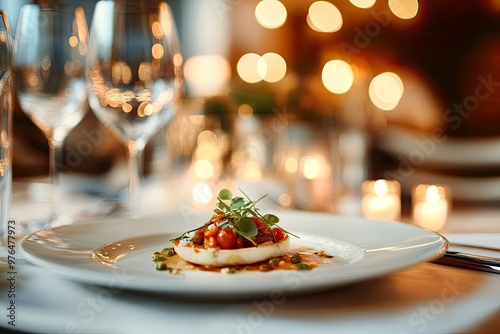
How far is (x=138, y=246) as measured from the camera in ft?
2.84

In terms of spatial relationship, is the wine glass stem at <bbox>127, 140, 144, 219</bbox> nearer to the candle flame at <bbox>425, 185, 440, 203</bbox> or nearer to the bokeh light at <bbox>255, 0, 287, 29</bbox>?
the candle flame at <bbox>425, 185, 440, 203</bbox>

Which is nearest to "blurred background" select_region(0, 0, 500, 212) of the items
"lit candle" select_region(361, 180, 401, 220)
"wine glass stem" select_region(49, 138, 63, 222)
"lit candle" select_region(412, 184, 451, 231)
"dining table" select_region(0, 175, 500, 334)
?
"lit candle" select_region(361, 180, 401, 220)

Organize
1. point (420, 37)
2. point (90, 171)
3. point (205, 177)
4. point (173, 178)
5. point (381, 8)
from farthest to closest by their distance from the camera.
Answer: point (381, 8), point (420, 37), point (90, 171), point (205, 177), point (173, 178)

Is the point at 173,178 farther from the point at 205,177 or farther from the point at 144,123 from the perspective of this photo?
the point at 144,123

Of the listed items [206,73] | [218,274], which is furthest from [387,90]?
[218,274]

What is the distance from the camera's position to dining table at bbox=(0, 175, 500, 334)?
0.52 m

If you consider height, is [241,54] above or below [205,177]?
above

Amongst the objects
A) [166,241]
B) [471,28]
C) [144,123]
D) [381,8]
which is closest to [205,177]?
[144,123]

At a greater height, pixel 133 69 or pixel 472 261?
pixel 133 69

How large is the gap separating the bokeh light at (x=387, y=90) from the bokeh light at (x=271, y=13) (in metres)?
1.32

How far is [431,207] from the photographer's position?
160 centimetres

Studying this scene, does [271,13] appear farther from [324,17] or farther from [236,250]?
[236,250]

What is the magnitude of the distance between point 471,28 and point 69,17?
3.42 meters

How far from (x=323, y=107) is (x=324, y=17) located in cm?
279
